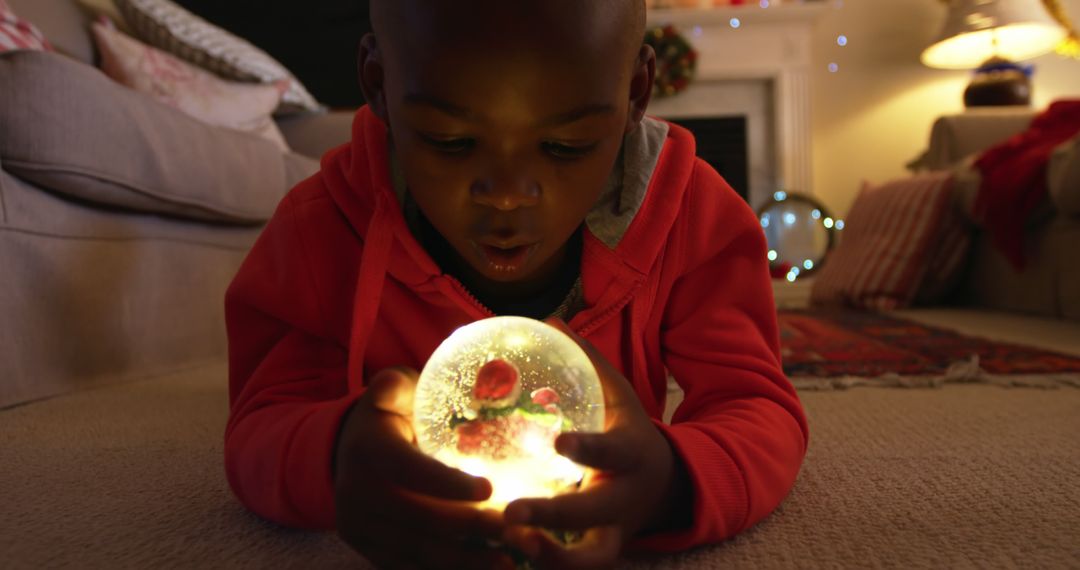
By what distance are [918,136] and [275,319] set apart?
409 cm

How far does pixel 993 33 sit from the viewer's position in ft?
10.7

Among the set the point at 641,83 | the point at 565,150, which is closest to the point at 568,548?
the point at 565,150

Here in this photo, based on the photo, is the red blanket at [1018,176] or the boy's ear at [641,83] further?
the red blanket at [1018,176]

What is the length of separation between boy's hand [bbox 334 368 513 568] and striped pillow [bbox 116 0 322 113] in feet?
6.13

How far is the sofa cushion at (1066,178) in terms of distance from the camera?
188 cm

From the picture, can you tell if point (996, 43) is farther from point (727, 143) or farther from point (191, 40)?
point (191, 40)

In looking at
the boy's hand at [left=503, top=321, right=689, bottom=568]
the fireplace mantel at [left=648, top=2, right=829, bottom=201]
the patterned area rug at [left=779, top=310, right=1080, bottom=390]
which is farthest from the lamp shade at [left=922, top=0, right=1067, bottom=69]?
the boy's hand at [left=503, top=321, right=689, bottom=568]

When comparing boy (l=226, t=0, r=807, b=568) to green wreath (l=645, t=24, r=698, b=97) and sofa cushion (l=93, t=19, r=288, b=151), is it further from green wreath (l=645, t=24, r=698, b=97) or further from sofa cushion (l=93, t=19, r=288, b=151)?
green wreath (l=645, t=24, r=698, b=97)

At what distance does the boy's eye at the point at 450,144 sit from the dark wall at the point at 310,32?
3337 mm

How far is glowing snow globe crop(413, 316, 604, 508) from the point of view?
1.45ft

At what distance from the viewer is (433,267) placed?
69 centimetres

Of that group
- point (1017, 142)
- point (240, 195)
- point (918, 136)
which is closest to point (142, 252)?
point (240, 195)

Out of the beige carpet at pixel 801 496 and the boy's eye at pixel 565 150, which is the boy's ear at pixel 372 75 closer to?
the boy's eye at pixel 565 150

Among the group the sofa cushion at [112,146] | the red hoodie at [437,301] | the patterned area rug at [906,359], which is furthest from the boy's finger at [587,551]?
the sofa cushion at [112,146]
